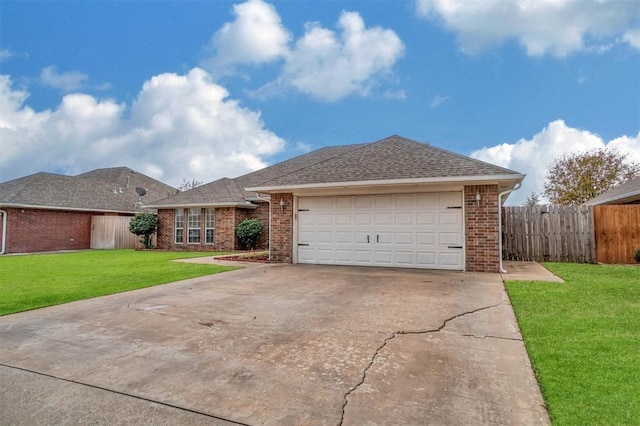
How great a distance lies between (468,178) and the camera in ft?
29.7

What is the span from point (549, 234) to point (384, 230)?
19.8 feet

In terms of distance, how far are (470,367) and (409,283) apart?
4.43 metres

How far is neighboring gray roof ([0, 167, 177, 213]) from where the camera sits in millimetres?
18422

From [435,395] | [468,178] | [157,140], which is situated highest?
[157,140]

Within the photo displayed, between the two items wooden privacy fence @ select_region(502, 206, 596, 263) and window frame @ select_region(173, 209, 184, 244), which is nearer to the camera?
wooden privacy fence @ select_region(502, 206, 596, 263)

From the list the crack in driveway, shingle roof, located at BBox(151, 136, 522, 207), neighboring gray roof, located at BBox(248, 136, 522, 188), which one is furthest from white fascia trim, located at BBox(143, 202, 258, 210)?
the crack in driveway

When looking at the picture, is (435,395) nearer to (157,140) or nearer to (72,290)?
(72,290)

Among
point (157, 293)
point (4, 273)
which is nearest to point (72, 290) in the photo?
point (157, 293)

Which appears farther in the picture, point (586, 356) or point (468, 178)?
point (468, 178)

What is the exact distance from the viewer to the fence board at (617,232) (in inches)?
432

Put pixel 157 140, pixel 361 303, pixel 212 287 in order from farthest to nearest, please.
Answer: pixel 157 140, pixel 212 287, pixel 361 303

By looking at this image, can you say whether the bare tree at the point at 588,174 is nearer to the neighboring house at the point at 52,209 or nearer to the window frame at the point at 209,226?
the window frame at the point at 209,226

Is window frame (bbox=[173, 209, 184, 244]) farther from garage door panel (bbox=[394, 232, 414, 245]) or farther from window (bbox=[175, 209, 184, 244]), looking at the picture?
garage door panel (bbox=[394, 232, 414, 245])

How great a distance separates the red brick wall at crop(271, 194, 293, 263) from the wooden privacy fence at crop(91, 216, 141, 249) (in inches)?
512
